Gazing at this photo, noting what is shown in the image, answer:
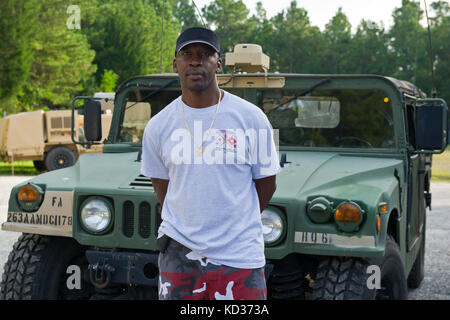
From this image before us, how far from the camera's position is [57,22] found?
99.6ft

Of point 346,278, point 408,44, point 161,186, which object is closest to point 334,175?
point 346,278

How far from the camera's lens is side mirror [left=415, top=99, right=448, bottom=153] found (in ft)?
13.7

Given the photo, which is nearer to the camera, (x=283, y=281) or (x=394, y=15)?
(x=283, y=281)

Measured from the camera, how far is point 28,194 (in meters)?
Answer: 3.87

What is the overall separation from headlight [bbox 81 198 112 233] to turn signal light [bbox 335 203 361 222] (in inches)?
48.9

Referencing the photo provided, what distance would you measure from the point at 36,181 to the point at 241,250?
6.67 ft

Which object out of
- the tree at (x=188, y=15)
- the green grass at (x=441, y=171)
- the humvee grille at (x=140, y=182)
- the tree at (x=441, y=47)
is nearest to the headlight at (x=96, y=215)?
the humvee grille at (x=140, y=182)

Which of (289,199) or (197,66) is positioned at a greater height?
(197,66)

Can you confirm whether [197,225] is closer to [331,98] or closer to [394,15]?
[331,98]

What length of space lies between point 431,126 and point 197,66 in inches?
89.4

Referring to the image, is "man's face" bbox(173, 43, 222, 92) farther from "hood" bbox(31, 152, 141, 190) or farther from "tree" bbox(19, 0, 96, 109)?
"tree" bbox(19, 0, 96, 109)

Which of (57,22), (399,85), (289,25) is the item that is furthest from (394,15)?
(399,85)

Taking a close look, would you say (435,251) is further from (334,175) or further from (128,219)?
(128,219)
